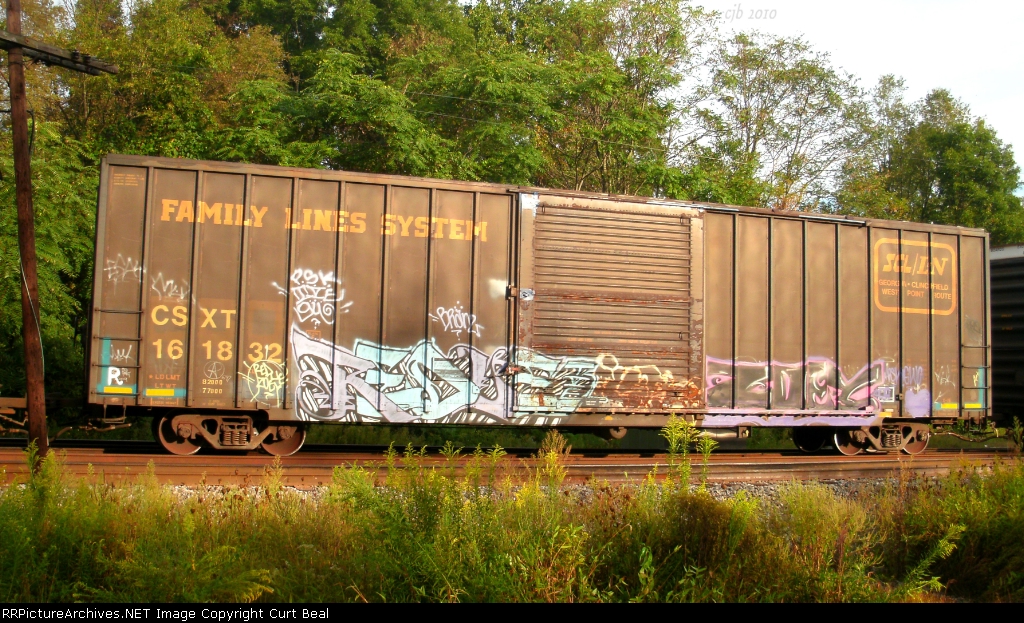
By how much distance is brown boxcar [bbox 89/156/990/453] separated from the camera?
362 inches

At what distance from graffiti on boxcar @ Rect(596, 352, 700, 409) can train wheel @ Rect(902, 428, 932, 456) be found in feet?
14.6

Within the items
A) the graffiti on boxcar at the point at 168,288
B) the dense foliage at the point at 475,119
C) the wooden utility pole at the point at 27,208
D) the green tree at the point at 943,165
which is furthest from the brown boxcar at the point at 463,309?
the green tree at the point at 943,165

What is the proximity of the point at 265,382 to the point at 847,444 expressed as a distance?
9063 millimetres

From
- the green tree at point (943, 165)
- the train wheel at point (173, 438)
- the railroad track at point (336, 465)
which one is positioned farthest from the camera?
the green tree at point (943, 165)

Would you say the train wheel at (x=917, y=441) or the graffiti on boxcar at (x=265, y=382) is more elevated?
the graffiti on boxcar at (x=265, y=382)

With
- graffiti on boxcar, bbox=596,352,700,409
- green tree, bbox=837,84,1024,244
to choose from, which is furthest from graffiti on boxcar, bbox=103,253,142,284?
green tree, bbox=837,84,1024,244

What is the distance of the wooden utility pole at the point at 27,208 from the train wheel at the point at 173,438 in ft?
4.15

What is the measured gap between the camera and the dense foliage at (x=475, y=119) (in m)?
15.9

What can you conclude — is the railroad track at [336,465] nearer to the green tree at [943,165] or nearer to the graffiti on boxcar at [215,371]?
the graffiti on boxcar at [215,371]

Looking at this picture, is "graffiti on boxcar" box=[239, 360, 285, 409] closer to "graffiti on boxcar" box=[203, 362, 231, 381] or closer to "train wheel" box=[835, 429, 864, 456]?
"graffiti on boxcar" box=[203, 362, 231, 381]

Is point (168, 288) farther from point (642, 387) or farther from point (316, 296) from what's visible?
point (642, 387)

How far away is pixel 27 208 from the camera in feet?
30.9


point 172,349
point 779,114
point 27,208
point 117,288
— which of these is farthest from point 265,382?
point 779,114

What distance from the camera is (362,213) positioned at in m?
9.72
